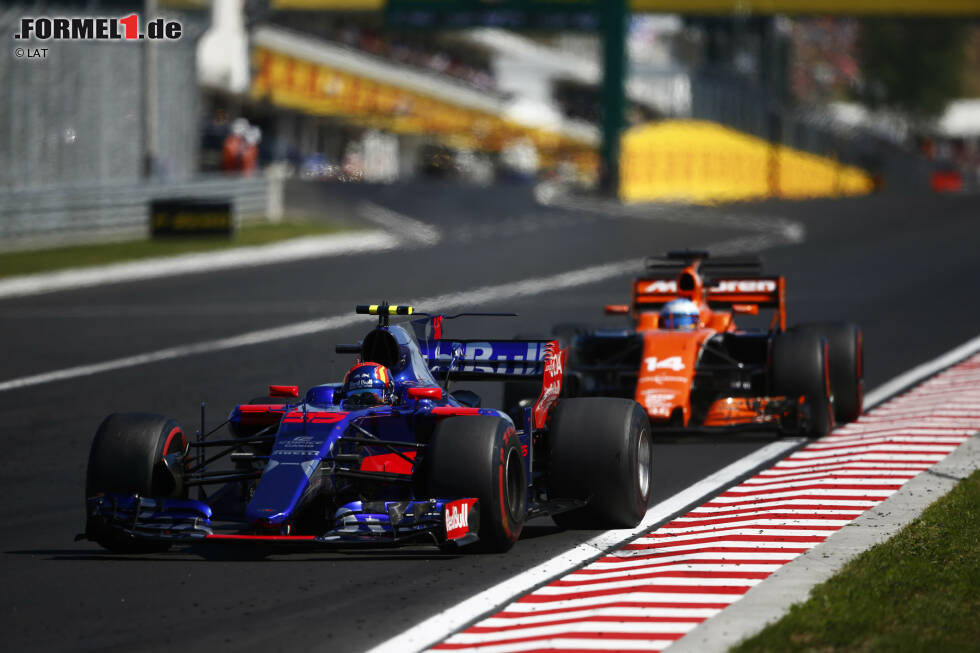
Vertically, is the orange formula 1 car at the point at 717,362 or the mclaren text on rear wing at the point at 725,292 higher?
the mclaren text on rear wing at the point at 725,292

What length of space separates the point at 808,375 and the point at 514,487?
16.1 feet

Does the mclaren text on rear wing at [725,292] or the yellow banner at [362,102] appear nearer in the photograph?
the mclaren text on rear wing at [725,292]

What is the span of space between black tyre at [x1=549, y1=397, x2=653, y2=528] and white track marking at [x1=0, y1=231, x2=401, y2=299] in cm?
1832

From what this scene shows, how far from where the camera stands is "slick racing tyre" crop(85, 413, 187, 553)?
945 cm

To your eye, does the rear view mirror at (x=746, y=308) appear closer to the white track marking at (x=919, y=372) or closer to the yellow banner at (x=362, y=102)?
the white track marking at (x=919, y=372)

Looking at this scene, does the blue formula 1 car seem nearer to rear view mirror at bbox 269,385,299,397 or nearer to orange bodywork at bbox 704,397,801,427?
rear view mirror at bbox 269,385,299,397

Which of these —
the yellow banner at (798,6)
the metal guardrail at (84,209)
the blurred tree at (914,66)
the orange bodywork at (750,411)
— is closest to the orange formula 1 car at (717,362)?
the orange bodywork at (750,411)

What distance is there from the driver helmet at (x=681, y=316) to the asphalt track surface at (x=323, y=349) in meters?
1.29

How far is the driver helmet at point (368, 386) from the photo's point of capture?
32.4 feet

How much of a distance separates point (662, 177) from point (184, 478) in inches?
1867

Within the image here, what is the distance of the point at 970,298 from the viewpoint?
27266mm

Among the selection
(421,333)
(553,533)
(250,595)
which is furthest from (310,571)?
(421,333)

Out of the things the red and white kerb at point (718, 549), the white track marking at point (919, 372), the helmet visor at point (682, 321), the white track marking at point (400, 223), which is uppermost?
the white track marking at point (400, 223)

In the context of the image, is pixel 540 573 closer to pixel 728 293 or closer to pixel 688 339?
pixel 688 339
